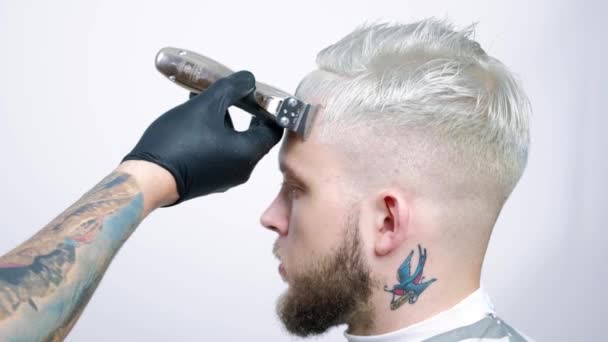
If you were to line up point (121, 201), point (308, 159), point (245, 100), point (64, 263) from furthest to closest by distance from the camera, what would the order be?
point (245, 100)
point (308, 159)
point (121, 201)
point (64, 263)

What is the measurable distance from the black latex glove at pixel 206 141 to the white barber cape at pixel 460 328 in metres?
0.44

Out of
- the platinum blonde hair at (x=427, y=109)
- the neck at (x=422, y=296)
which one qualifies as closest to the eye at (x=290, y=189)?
the platinum blonde hair at (x=427, y=109)

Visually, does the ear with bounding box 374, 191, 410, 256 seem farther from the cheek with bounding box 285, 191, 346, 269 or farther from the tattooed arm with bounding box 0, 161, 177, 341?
the tattooed arm with bounding box 0, 161, 177, 341

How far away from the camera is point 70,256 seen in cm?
117

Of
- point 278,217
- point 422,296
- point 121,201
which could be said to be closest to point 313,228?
point 278,217

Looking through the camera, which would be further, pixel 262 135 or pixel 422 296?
pixel 262 135

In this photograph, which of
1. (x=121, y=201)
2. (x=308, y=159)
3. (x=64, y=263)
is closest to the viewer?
(x=64, y=263)

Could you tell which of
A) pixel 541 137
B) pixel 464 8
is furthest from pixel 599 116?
pixel 464 8

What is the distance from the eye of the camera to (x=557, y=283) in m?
2.61

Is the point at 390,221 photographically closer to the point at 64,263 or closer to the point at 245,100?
the point at 245,100

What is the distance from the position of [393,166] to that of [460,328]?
0.31m

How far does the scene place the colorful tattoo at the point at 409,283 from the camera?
1.33 meters

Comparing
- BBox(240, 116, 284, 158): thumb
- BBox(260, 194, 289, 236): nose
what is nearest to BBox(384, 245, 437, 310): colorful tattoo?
BBox(260, 194, 289, 236): nose

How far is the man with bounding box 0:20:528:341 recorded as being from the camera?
1.32 meters
